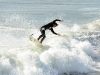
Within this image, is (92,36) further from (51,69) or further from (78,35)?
(51,69)

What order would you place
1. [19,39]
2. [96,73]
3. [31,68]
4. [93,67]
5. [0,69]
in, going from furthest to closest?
[19,39]
[93,67]
[96,73]
[31,68]
[0,69]

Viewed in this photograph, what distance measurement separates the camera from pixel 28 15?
4081 cm

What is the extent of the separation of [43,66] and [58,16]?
90.9ft

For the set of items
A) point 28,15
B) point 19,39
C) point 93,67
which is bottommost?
point 28,15

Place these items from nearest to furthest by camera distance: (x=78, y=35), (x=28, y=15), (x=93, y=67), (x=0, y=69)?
(x=0, y=69), (x=93, y=67), (x=78, y=35), (x=28, y=15)

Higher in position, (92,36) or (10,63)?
(10,63)

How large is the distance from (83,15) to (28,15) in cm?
777

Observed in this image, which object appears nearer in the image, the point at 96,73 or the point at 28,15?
the point at 96,73

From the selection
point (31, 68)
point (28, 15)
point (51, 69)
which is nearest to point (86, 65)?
point (51, 69)

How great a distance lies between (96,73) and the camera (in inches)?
612

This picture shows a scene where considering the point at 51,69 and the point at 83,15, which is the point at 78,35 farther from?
the point at 83,15

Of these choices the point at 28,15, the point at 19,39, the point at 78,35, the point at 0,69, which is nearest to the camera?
the point at 0,69

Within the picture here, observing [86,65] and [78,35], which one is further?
[78,35]

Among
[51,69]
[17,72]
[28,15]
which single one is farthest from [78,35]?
[28,15]
